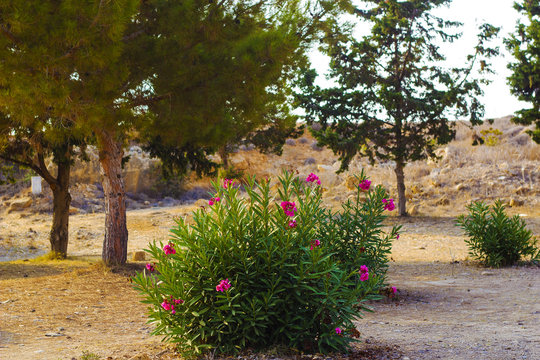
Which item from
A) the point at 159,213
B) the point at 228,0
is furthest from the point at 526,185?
the point at 228,0

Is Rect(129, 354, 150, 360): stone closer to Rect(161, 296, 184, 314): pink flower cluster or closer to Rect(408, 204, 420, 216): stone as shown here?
Rect(161, 296, 184, 314): pink flower cluster

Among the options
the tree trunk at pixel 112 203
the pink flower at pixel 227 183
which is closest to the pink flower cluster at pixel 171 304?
the pink flower at pixel 227 183

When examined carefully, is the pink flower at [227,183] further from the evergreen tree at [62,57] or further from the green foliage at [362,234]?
the evergreen tree at [62,57]

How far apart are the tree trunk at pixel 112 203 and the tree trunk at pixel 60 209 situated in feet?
10.6

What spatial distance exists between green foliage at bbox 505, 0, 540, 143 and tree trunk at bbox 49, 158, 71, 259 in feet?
45.2

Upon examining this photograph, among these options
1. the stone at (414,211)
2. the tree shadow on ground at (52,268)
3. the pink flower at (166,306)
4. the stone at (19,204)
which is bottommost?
the tree shadow on ground at (52,268)

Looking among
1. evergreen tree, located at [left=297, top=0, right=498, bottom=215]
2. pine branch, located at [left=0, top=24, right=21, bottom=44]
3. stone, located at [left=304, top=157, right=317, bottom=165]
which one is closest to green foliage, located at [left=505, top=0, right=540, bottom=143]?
evergreen tree, located at [left=297, top=0, right=498, bottom=215]

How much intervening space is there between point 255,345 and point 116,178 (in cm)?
652

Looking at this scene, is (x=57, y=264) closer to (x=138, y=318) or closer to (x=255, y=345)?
(x=138, y=318)

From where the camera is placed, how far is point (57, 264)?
11.5 m

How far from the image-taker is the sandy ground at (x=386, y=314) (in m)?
4.58

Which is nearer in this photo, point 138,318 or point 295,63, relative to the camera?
point 138,318

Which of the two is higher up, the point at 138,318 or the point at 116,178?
the point at 116,178

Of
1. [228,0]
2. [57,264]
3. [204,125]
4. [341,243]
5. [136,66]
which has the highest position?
[228,0]
